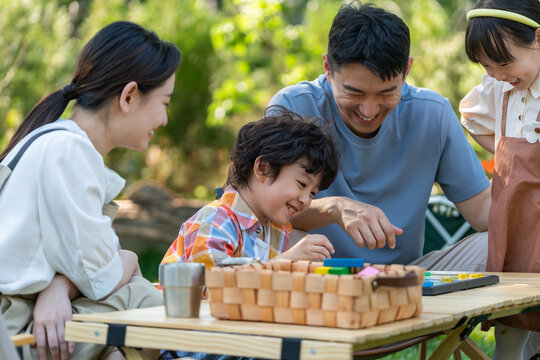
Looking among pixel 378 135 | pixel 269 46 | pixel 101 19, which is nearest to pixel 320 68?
pixel 269 46

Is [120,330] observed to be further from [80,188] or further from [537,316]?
[537,316]

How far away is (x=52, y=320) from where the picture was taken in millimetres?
2162

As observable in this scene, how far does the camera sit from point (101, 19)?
397 inches

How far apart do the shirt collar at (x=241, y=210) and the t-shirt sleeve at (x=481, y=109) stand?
4.34 ft

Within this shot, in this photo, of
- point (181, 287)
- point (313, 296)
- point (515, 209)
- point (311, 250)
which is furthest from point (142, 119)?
point (515, 209)

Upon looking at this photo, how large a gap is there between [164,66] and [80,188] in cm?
64

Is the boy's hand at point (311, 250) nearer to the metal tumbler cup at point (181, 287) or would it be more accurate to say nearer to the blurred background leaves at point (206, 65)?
the metal tumbler cup at point (181, 287)

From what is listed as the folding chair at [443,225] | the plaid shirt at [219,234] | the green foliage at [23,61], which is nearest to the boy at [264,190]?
the plaid shirt at [219,234]

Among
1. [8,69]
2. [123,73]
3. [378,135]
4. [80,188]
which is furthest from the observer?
[8,69]

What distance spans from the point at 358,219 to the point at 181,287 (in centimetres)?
101

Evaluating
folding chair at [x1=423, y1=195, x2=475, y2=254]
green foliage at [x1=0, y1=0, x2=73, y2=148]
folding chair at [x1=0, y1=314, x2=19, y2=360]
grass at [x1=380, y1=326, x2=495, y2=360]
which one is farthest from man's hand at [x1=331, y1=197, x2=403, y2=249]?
green foliage at [x1=0, y1=0, x2=73, y2=148]

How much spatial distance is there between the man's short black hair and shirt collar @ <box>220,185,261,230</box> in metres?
0.76

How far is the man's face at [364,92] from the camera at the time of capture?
3.20 meters

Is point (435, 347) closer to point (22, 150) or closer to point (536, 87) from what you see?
point (536, 87)
